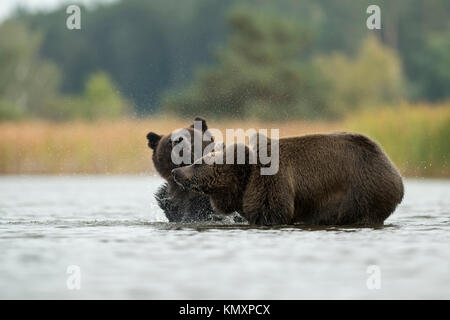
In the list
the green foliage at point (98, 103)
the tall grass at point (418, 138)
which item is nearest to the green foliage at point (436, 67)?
the green foliage at point (98, 103)

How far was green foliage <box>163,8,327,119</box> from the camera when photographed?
40812mm

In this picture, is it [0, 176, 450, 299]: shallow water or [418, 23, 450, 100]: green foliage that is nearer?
[0, 176, 450, 299]: shallow water

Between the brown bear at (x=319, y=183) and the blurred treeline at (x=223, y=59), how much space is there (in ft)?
93.8

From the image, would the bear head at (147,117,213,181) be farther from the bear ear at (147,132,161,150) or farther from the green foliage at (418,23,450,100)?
the green foliage at (418,23,450,100)

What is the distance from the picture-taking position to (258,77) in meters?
41.5

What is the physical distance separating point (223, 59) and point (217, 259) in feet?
125

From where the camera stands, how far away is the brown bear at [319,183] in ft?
28.5

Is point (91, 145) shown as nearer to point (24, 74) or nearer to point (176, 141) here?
point (176, 141)

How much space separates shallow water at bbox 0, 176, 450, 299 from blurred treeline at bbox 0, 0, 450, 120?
1113 inches

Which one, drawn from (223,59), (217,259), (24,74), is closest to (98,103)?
(223,59)

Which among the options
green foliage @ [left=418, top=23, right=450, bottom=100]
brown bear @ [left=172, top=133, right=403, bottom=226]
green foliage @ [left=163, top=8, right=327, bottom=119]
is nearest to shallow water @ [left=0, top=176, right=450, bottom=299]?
brown bear @ [left=172, top=133, right=403, bottom=226]

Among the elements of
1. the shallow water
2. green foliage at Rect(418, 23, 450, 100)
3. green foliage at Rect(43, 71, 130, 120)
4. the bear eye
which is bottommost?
the shallow water

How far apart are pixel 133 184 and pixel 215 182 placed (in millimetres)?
12343
